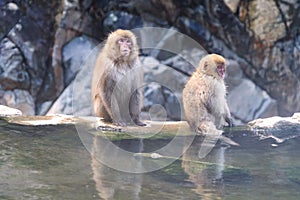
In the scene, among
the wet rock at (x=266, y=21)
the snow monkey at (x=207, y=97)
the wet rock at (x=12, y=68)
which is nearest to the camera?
the snow monkey at (x=207, y=97)

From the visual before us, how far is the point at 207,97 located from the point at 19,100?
5.43 metres

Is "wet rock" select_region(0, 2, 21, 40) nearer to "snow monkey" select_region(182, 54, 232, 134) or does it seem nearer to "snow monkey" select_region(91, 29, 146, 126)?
"snow monkey" select_region(91, 29, 146, 126)

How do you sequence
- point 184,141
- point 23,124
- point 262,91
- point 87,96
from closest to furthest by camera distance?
point 184,141
point 23,124
point 87,96
point 262,91

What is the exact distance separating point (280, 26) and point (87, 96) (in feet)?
12.6

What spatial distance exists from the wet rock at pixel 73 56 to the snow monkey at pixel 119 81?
183 inches

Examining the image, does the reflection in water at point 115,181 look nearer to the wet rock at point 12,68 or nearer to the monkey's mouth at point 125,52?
the monkey's mouth at point 125,52

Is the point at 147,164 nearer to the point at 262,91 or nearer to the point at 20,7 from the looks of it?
the point at 262,91

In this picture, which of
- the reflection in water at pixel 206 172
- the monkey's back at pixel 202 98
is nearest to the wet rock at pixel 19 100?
the monkey's back at pixel 202 98

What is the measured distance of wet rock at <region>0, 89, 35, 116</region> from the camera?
9805 mm

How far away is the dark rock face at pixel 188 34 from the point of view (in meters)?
10.2

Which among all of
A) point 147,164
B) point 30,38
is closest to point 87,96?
point 30,38

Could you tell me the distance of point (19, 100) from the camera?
9922 mm

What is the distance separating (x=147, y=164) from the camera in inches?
144

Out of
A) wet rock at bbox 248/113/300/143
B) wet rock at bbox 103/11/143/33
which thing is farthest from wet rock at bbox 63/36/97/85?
wet rock at bbox 248/113/300/143
